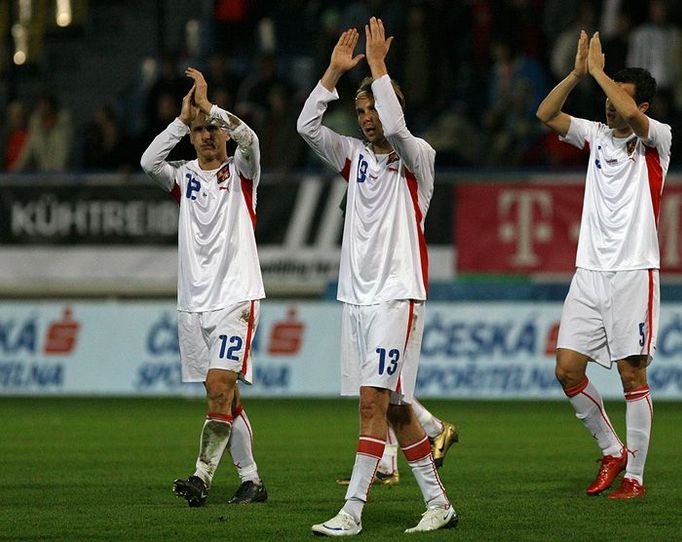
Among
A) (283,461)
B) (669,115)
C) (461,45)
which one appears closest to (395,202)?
(283,461)

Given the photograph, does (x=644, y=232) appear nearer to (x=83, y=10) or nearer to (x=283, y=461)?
(x=283, y=461)

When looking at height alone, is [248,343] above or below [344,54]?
below

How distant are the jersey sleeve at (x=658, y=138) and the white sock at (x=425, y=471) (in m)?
2.48

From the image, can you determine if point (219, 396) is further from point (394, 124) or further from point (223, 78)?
point (223, 78)

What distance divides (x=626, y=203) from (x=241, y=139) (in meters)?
2.33

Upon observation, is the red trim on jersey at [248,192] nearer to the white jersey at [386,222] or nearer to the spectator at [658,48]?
the white jersey at [386,222]

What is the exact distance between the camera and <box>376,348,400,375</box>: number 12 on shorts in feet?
25.6

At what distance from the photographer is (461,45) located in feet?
67.9

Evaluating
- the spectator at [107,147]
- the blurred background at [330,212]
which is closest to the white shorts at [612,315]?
the blurred background at [330,212]

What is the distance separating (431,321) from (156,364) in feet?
10.6

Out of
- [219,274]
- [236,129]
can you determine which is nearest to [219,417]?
[219,274]

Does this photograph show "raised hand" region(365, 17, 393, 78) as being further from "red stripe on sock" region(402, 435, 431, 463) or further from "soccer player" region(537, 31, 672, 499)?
"red stripe on sock" region(402, 435, 431, 463)

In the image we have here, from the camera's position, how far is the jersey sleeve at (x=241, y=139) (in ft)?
29.5

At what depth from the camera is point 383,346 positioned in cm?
782
